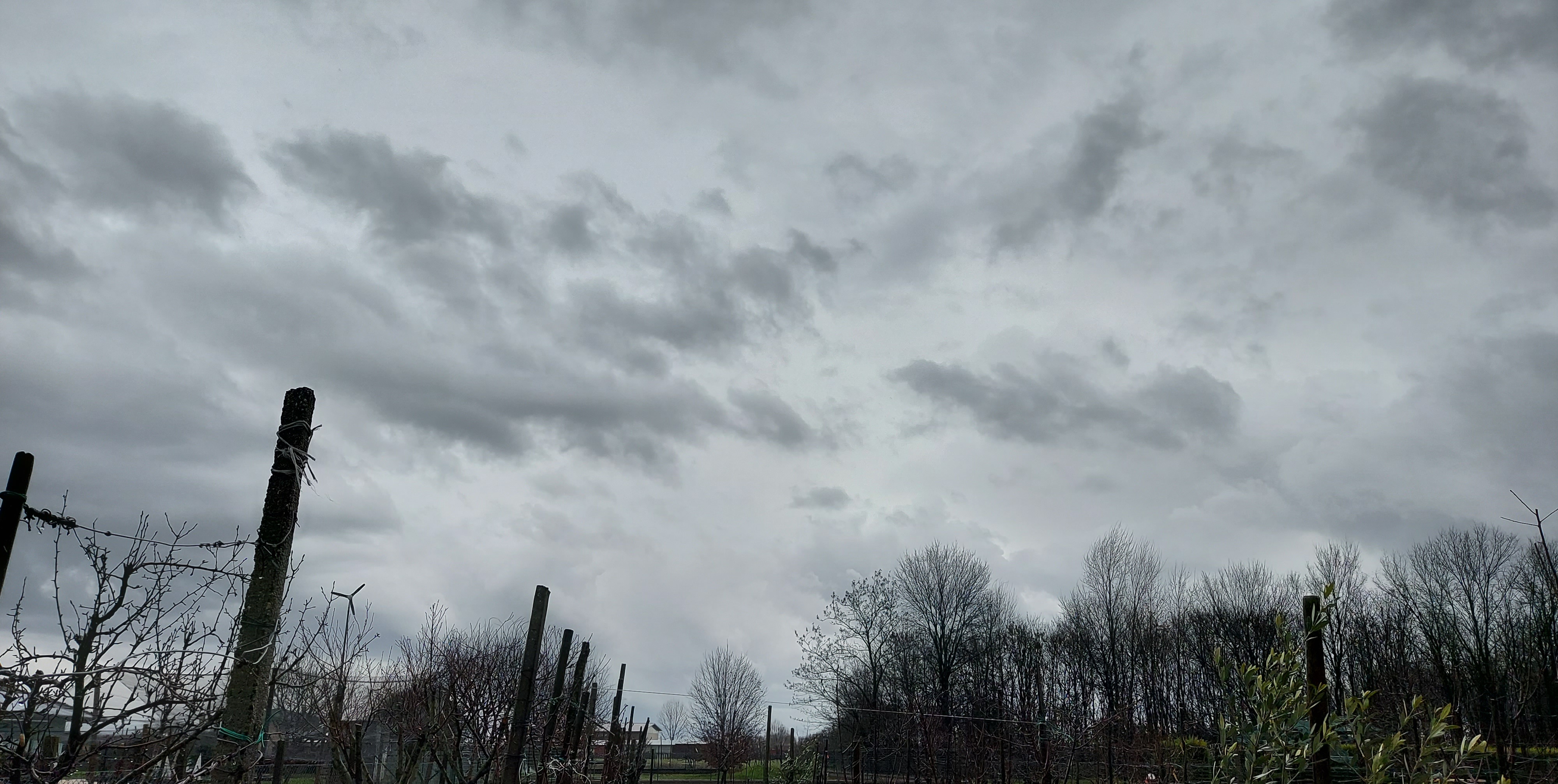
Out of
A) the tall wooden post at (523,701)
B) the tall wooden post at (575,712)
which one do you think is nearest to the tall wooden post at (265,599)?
the tall wooden post at (523,701)

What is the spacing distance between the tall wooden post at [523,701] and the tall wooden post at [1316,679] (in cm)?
586

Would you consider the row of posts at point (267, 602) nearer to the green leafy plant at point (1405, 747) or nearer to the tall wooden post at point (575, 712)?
the green leafy plant at point (1405, 747)

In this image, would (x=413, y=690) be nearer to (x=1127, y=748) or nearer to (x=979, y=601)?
(x=1127, y=748)

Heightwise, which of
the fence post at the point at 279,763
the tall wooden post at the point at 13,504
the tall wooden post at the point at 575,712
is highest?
the tall wooden post at the point at 13,504

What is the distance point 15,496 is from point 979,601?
128ft

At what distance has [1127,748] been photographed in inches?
676

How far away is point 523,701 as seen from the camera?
341 inches

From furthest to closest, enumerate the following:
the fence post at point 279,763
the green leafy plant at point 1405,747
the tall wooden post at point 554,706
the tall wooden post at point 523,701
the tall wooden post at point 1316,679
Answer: the fence post at point 279,763 → the tall wooden post at point 554,706 → the tall wooden post at point 523,701 → the tall wooden post at point 1316,679 → the green leafy plant at point 1405,747

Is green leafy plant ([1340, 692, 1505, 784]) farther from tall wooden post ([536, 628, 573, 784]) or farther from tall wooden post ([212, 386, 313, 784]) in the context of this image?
tall wooden post ([536, 628, 573, 784])

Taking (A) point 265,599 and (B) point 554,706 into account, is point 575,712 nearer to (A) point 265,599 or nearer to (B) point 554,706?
(B) point 554,706

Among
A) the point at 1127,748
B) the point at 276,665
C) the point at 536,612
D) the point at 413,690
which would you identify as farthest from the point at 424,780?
the point at 1127,748

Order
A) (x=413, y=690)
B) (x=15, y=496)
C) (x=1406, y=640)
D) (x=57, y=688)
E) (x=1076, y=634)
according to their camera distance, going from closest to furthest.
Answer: (x=57, y=688)
(x=15, y=496)
(x=413, y=690)
(x=1406, y=640)
(x=1076, y=634)

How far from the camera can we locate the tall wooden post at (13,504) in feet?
15.2

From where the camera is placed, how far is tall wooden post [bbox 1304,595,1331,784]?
4.41 metres
